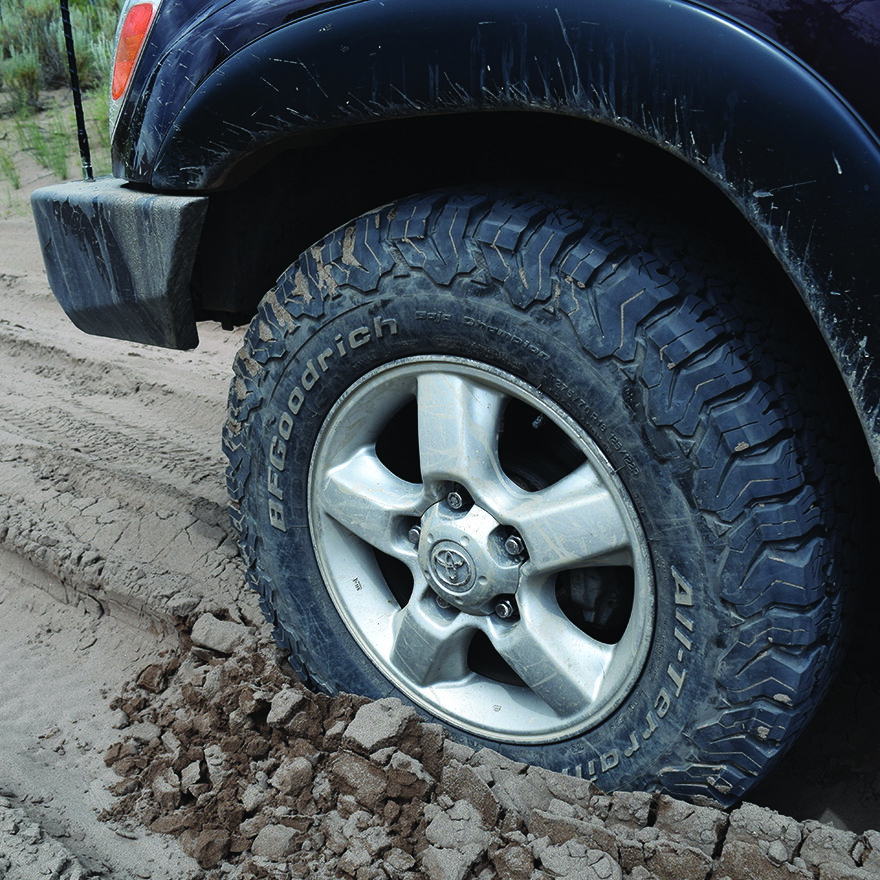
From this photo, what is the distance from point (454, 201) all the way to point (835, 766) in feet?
5.07

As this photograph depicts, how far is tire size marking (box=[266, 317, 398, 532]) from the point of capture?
1.82 meters

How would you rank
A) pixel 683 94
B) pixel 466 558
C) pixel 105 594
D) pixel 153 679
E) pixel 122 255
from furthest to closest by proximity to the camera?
pixel 105 594
pixel 153 679
pixel 122 255
pixel 466 558
pixel 683 94

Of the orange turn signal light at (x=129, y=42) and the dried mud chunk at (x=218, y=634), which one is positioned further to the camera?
the dried mud chunk at (x=218, y=634)

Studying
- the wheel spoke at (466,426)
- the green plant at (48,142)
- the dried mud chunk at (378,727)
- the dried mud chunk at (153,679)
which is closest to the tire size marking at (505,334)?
the wheel spoke at (466,426)

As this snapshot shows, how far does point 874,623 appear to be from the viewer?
2.13 m

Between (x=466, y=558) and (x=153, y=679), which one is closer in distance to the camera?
(x=466, y=558)

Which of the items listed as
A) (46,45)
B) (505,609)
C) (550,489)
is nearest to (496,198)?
(550,489)

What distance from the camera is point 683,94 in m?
1.28

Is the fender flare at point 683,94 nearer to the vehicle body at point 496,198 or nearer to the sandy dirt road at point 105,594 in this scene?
the vehicle body at point 496,198

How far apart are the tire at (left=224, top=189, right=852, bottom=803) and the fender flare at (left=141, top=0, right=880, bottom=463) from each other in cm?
23

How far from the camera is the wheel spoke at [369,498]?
6.37 feet

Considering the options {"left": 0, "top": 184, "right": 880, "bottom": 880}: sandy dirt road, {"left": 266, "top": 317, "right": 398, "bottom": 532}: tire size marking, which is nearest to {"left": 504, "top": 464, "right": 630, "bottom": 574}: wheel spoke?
{"left": 266, "top": 317, "right": 398, "bottom": 532}: tire size marking

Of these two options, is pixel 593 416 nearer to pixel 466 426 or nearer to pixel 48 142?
pixel 466 426

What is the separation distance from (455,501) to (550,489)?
0.23m
